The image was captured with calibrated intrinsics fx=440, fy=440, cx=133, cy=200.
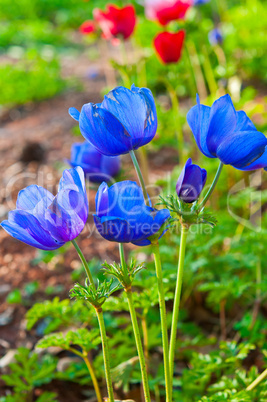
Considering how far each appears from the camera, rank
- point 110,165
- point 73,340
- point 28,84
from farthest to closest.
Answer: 1. point 28,84
2. point 110,165
3. point 73,340

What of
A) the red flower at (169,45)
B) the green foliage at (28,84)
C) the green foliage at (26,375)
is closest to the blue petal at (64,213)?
the green foliage at (26,375)

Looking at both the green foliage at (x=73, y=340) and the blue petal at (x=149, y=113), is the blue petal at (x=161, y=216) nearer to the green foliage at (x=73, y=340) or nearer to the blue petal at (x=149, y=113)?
the blue petal at (x=149, y=113)

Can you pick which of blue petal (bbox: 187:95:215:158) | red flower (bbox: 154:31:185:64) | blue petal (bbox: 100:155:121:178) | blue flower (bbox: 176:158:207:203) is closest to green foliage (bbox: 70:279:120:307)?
blue flower (bbox: 176:158:207:203)

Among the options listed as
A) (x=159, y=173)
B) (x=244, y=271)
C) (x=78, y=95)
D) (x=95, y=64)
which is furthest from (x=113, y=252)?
(x=95, y=64)

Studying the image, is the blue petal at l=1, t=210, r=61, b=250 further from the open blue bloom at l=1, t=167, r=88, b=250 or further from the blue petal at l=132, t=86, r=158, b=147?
the blue petal at l=132, t=86, r=158, b=147

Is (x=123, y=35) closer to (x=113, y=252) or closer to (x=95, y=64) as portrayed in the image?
(x=113, y=252)

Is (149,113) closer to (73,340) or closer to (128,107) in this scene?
(128,107)

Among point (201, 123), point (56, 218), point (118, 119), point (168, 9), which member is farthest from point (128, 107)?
point (168, 9)
